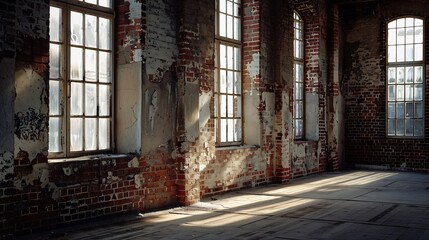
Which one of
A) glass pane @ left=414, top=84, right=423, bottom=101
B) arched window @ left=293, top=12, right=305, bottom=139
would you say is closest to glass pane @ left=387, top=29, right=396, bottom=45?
glass pane @ left=414, top=84, right=423, bottom=101

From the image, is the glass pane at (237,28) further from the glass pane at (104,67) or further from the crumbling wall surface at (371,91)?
the crumbling wall surface at (371,91)

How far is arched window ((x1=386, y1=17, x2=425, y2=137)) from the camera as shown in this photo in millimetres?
12281

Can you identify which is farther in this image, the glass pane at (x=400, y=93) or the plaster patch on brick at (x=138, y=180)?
the glass pane at (x=400, y=93)

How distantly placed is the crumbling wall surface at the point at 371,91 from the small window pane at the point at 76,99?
9.02 m

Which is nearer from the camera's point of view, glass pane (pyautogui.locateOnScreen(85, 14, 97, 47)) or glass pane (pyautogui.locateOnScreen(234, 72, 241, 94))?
glass pane (pyautogui.locateOnScreen(85, 14, 97, 47))

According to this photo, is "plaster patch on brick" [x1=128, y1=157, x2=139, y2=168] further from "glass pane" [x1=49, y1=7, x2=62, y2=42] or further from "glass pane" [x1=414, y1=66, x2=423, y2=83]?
"glass pane" [x1=414, y1=66, x2=423, y2=83]

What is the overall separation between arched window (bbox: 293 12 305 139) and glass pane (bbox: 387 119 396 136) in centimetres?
Answer: 259

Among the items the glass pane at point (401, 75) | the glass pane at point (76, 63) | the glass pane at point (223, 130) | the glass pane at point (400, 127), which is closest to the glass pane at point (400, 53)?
the glass pane at point (401, 75)

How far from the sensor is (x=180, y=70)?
271 inches

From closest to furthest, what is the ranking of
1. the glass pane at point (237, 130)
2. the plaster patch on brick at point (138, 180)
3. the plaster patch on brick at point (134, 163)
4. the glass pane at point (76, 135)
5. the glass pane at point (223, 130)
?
the glass pane at point (76, 135), the plaster patch on brick at point (134, 163), the plaster patch on brick at point (138, 180), the glass pane at point (223, 130), the glass pane at point (237, 130)

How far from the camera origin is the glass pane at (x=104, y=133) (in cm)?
616

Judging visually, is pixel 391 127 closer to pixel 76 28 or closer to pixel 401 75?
pixel 401 75

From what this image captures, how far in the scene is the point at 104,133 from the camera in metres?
6.23

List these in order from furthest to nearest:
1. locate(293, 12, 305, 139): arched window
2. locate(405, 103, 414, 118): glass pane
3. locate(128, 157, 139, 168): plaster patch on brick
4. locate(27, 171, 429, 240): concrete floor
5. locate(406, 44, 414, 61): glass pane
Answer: locate(406, 44, 414, 61): glass pane, locate(405, 103, 414, 118): glass pane, locate(293, 12, 305, 139): arched window, locate(128, 157, 139, 168): plaster patch on brick, locate(27, 171, 429, 240): concrete floor
